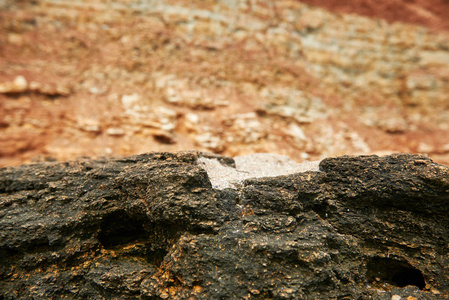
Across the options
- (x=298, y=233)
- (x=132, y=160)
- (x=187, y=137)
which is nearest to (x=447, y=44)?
(x=187, y=137)

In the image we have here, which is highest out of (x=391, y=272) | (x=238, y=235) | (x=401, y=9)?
(x=401, y=9)

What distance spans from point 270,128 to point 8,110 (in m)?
6.53

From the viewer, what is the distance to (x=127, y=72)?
7.45 metres

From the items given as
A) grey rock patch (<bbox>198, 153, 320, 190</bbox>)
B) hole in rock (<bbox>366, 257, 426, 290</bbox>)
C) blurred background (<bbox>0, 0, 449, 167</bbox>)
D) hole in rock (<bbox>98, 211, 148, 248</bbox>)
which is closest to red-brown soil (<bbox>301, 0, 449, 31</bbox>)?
blurred background (<bbox>0, 0, 449, 167</bbox>)

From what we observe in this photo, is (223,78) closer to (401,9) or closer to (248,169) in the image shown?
(248,169)

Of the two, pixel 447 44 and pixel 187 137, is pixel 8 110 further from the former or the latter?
pixel 447 44

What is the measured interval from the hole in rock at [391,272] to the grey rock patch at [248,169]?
1128 mm

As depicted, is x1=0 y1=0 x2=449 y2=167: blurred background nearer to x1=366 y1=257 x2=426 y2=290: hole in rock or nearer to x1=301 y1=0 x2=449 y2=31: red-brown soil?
x1=301 y1=0 x2=449 y2=31: red-brown soil

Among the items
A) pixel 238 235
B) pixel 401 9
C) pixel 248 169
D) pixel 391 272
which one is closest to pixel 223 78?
pixel 248 169

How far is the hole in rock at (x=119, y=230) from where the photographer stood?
9.82 ft

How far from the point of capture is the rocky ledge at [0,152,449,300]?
236cm

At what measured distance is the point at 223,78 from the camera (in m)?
7.88

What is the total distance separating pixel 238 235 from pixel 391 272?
1.66m

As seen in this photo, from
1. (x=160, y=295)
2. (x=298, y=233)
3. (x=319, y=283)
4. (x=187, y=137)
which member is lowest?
(x=187, y=137)
